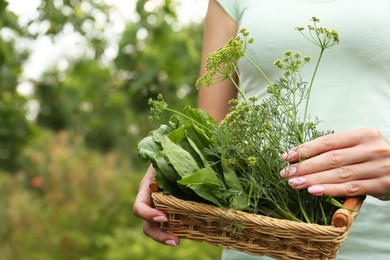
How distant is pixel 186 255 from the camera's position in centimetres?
538

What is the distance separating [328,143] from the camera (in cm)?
158

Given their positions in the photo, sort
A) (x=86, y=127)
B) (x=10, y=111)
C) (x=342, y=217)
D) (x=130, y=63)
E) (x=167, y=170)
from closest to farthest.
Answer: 1. (x=342, y=217)
2. (x=167, y=170)
3. (x=10, y=111)
4. (x=130, y=63)
5. (x=86, y=127)

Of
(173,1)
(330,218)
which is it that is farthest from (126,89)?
(330,218)

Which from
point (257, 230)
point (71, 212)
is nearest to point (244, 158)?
point (257, 230)

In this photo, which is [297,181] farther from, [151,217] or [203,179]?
[151,217]

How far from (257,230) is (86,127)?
7.38 m

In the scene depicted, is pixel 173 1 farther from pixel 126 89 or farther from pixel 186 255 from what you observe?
pixel 186 255

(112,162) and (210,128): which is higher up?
(112,162)

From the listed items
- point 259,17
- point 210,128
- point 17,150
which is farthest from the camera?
point 17,150

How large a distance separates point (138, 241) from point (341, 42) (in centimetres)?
418

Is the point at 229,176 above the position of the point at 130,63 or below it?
below

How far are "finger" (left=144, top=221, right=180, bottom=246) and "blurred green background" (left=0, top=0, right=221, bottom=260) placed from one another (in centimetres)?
182

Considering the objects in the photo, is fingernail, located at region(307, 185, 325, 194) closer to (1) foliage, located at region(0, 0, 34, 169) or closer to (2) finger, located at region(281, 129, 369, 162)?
(2) finger, located at region(281, 129, 369, 162)

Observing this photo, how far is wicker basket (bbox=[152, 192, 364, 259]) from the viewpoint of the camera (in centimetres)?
151
